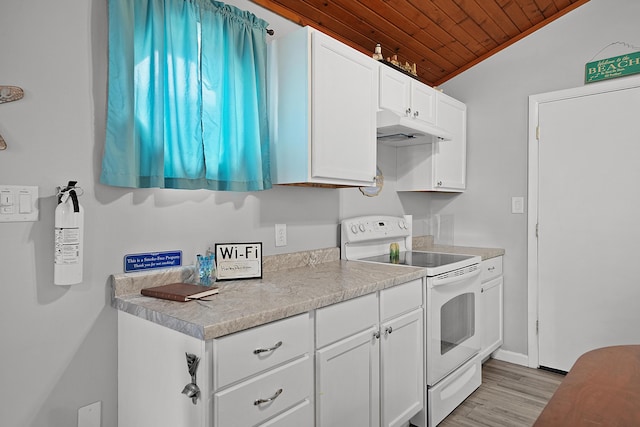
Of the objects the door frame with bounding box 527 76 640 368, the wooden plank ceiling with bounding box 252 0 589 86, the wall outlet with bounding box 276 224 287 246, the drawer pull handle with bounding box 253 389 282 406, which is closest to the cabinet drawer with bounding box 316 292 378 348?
the drawer pull handle with bounding box 253 389 282 406

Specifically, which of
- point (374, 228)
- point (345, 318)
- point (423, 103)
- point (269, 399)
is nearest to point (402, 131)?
point (423, 103)

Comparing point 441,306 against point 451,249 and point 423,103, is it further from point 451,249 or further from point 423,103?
point 423,103

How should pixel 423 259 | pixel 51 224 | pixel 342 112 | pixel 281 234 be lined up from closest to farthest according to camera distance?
pixel 51 224, pixel 342 112, pixel 281 234, pixel 423 259

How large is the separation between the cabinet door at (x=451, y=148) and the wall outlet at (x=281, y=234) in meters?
1.42

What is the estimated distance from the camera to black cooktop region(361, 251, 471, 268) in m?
2.49

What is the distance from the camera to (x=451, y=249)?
3338 millimetres

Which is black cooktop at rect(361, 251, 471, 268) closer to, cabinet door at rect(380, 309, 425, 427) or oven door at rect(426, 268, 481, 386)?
oven door at rect(426, 268, 481, 386)

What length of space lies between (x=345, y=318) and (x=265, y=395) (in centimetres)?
50

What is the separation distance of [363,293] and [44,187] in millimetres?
Result: 1327

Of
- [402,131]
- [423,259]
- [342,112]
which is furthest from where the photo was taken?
[423,259]

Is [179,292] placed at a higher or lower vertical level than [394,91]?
lower

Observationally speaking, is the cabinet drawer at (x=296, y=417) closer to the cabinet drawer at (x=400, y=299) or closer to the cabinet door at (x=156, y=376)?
the cabinet door at (x=156, y=376)

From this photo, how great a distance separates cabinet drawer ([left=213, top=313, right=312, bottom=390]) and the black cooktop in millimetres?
1113

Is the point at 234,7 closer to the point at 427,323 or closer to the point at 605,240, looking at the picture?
the point at 427,323
